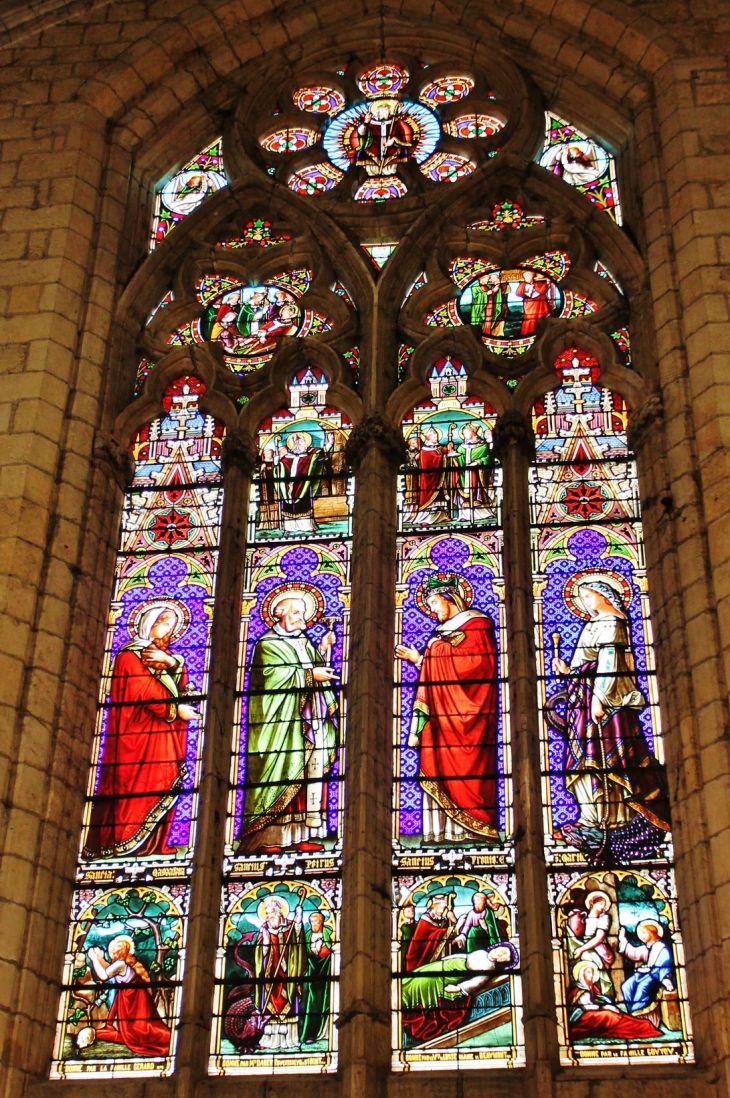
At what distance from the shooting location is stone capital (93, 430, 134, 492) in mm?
11469

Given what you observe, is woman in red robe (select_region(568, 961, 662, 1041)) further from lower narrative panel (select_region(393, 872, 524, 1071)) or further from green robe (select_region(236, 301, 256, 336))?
green robe (select_region(236, 301, 256, 336))

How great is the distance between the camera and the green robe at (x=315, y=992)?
9500 mm

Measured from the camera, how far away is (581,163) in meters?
13.0

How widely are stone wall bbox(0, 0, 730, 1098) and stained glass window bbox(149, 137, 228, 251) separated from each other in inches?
4.3

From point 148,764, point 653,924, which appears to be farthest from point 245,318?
point 653,924

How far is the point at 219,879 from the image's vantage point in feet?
32.9

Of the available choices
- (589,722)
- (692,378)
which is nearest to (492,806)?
(589,722)

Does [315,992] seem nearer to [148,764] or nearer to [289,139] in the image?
[148,764]

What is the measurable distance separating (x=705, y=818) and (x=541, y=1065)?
1.50 metres

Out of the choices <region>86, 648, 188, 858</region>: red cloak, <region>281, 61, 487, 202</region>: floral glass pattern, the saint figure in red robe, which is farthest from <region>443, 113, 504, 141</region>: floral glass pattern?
the saint figure in red robe

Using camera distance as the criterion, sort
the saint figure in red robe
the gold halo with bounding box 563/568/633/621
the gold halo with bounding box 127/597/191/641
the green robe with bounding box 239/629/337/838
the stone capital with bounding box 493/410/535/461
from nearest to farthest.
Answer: the saint figure in red robe
the green robe with bounding box 239/629/337/838
the gold halo with bounding box 563/568/633/621
the gold halo with bounding box 127/597/191/641
the stone capital with bounding box 493/410/535/461

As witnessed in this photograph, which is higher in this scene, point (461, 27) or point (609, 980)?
point (461, 27)

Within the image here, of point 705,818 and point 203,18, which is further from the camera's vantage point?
point 203,18

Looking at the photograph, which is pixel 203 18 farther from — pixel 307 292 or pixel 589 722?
pixel 589 722
